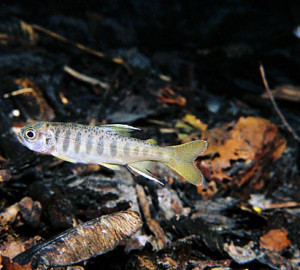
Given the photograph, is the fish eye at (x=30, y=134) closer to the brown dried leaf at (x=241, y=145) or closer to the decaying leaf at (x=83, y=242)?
the decaying leaf at (x=83, y=242)

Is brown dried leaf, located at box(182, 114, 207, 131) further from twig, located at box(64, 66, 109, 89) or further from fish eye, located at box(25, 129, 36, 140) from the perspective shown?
fish eye, located at box(25, 129, 36, 140)

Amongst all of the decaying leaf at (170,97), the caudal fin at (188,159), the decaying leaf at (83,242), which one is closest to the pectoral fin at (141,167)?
the caudal fin at (188,159)

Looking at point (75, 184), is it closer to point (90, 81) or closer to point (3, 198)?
point (3, 198)

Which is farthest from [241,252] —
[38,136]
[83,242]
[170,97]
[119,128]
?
[170,97]

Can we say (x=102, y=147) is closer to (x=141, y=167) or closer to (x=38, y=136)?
(x=141, y=167)

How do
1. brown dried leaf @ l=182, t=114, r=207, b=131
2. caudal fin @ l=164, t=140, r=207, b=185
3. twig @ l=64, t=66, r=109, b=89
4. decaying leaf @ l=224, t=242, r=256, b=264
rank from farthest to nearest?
twig @ l=64, t=66, r=109, b=89 → brown dried leaf @ l=182, t=114, r=207, b=131 → decaying leaf @ l=224, t=242, r=256, b=264 → caudal fin @ l=164, t=140, r=207, b=185

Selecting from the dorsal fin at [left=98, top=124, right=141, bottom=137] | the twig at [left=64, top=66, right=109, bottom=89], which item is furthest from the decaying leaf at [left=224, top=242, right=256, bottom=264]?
the twig at [left=64, top=66, right=109, bottom=89]

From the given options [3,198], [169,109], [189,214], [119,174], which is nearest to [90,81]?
[169,109]
